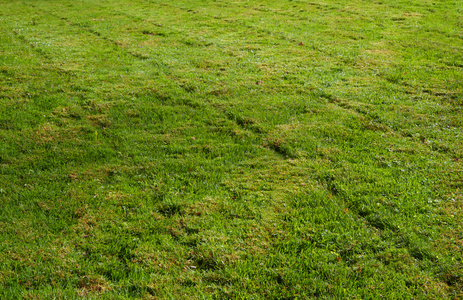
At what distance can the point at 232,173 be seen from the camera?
7238 mm

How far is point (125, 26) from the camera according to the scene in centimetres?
2044

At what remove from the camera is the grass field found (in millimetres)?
4941

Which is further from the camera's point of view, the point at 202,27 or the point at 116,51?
the point at 202,27

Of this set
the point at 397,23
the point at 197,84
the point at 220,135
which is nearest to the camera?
the point at 220,135

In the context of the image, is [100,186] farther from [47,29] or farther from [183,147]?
[47,29]

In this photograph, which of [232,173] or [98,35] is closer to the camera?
[232,173]

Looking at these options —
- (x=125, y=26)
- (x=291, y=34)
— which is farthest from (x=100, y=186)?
(x=125, y=26)

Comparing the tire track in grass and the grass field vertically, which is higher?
the tire track in grass

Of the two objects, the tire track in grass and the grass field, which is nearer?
the grass field

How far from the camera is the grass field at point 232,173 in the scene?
16.2 ft

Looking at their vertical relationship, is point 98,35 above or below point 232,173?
above

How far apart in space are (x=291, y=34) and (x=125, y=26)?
907 cm

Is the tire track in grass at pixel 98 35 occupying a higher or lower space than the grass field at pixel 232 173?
higher

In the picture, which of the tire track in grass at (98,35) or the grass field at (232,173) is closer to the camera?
the grass field at (232,173)
